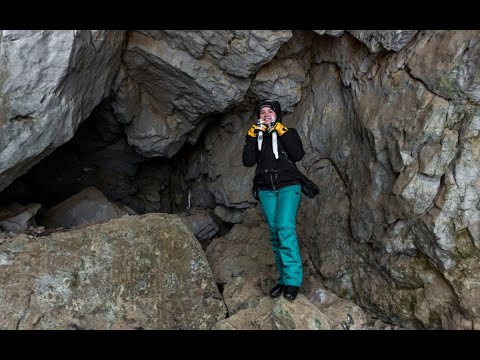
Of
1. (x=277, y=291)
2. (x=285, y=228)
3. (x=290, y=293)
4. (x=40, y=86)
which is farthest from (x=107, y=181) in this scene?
(x=290, y=293)

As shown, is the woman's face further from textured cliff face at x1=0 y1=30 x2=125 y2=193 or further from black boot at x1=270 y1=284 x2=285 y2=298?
textured cliff face at x1=0 y1=30 x2=125 y2=193

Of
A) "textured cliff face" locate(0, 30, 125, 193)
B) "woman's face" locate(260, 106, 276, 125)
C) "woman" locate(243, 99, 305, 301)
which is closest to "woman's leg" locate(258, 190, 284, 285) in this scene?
"woman" locate(243, 99, 305, 301)

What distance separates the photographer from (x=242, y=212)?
9.55 m

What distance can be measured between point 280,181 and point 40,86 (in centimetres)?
368

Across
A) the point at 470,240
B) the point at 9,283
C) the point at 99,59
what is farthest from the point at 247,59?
the point at 9,283

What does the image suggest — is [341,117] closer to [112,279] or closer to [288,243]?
[288,243]

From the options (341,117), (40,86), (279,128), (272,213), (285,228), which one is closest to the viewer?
(40,86)

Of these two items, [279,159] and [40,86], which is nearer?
[40,86]

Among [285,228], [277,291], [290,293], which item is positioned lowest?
[277,291]

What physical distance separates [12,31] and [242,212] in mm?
5759

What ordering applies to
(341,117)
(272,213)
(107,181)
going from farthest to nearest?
(107,181) < (341,117) < (272,213)

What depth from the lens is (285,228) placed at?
6.02m

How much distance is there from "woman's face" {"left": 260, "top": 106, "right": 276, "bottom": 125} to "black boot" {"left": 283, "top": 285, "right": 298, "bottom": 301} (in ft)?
7.97
